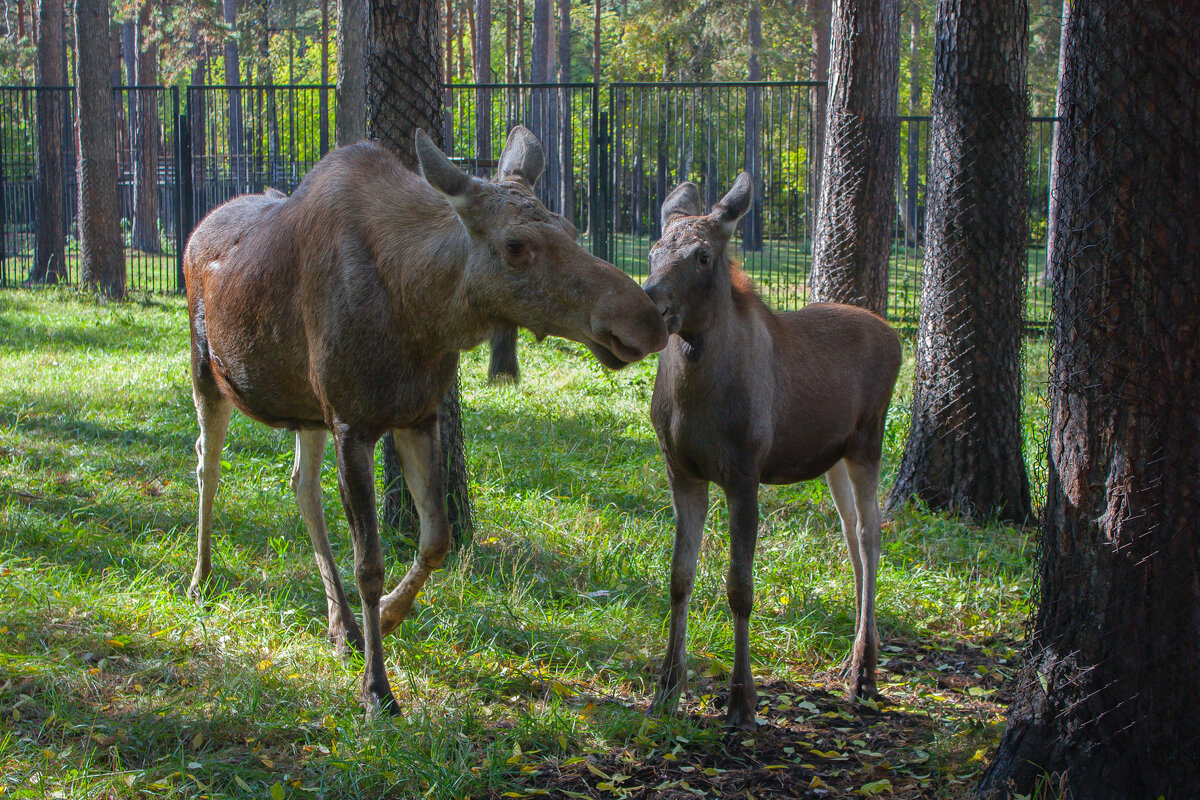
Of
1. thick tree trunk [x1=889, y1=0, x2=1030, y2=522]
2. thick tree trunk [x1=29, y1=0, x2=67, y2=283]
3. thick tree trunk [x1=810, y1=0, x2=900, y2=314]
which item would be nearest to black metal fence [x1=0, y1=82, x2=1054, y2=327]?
thick tree trunk [x1=29, y1=0, x2=67, y2=283]

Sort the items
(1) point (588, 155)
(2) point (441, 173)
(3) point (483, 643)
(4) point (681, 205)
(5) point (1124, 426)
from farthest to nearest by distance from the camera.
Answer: (1) point (588, 155) → (3) point (483, 643) → (4) point (681, 205) → (2) point (441, 173) → (5) point (1124, 426)

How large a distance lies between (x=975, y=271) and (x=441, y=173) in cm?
422

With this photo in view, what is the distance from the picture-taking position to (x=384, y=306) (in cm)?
399

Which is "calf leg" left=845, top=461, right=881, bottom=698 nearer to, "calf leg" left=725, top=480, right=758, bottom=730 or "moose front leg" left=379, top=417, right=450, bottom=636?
"calf leg" left=725, top=480, right=758, bottom=730

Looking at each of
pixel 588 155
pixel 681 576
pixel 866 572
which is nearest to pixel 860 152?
pixel 866 572

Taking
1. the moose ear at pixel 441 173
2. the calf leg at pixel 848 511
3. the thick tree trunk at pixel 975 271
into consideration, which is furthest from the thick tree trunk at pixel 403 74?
the thick tree trunk at pixel 975 271

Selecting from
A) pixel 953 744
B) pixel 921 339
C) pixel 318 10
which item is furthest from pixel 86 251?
pixel 318 10

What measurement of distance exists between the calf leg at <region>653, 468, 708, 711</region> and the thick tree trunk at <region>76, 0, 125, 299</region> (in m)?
14.5

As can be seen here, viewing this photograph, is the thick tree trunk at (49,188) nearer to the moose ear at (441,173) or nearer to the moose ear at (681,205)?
the moose ear at (681,205)

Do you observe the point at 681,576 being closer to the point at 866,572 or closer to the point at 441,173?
the point at 866,572

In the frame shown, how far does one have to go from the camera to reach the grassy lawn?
370 cm

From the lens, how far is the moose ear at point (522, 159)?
14.1ft

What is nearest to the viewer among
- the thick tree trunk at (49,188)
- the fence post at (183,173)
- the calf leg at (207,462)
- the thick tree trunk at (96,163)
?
the calf leg at (207,462)

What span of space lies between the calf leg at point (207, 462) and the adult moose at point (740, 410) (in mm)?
2358
